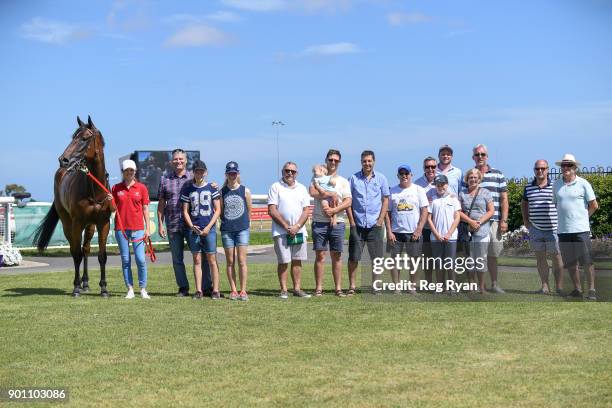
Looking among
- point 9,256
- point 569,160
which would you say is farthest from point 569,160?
point 9,256

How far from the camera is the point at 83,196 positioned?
44.6ft

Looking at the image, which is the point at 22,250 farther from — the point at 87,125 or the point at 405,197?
the point at 405,197

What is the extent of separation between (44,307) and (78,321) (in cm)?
171

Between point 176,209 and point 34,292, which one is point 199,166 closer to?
point 176,209

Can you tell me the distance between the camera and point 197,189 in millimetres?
12477

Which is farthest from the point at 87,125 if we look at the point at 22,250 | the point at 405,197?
the point at 22,250

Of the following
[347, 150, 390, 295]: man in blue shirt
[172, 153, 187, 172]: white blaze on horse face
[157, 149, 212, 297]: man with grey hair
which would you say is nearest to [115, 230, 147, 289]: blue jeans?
[157, 149, 212, 297]: man with grey hair

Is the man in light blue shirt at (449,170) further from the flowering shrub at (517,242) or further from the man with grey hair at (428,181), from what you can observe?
the flowering shrub at (517,242)

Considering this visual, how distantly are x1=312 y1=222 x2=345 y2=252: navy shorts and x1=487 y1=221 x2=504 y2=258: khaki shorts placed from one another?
2138mm

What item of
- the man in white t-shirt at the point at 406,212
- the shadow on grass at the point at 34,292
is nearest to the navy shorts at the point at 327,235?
the man in white t-shirt at the point at 406,212

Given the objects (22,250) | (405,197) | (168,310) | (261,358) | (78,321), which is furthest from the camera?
(22,250)

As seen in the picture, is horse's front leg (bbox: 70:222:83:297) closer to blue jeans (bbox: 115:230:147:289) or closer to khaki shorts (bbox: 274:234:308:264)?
blue jeans (bbox: 115:230:147:289)

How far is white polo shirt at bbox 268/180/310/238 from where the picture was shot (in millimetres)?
12367

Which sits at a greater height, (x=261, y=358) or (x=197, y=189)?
(x=197, y=189)
